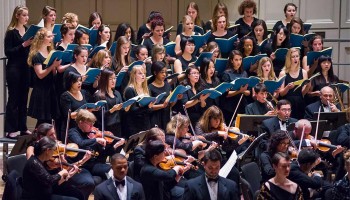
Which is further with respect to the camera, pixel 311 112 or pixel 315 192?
pixel 311 112

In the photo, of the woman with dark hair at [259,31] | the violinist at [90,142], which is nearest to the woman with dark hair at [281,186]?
the violinist at [90,142]

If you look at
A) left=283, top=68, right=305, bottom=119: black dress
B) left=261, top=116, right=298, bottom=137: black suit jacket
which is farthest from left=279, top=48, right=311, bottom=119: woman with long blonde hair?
left=261, top=116, right=298, bottom=137: black suit jacket

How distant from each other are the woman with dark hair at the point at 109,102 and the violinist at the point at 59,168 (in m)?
0.70

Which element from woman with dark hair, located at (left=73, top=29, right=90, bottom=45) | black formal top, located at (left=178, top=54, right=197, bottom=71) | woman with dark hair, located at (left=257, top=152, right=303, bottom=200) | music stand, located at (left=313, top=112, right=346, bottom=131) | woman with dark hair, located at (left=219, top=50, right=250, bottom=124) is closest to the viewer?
woman with dark hair, located at (left=257, top=152, right=303, bottom=200)

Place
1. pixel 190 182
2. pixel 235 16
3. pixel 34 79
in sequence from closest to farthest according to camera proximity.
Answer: pixel 190 182 < pixel 34 79 < pixel 235 16

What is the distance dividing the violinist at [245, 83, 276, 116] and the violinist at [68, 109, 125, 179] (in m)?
1.44

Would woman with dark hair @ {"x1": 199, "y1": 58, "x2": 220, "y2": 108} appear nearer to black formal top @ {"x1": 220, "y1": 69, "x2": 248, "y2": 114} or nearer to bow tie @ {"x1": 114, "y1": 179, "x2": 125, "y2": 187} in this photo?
black formal top @ {"x1": 220, "y1": 69, "x2": 248, "y2": 114}

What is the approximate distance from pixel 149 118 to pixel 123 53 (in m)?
0.74

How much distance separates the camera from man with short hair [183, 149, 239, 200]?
240 inches

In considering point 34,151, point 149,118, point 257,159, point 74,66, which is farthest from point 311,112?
point 34,151

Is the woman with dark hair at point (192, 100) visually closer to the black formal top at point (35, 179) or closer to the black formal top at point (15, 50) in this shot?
the black formal top at point (15, 50)

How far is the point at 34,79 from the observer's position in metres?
8.34

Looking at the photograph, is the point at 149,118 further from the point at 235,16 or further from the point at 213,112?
the point at 235,16

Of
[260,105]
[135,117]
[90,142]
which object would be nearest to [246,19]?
[260,105]
